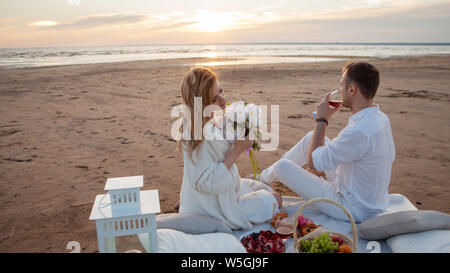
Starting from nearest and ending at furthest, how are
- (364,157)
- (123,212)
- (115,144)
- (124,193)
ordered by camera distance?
(123,212) → (124,193) → (364,157) → (115,144)

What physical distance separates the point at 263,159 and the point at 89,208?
324 cm

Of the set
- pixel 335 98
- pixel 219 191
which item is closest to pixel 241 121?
pixel 219 191

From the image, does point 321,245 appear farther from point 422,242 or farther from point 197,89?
point 197,89

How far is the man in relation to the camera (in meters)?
3.38

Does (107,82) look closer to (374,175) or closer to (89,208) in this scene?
(89,208)

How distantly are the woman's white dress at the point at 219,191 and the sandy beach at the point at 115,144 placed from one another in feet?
3.55

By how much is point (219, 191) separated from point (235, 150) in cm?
45

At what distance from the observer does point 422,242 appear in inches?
127

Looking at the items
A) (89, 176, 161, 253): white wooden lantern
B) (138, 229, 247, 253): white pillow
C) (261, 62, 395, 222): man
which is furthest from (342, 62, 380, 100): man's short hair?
(89, 176, 161, 253): white wooden lantern

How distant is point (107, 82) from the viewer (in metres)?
16.8

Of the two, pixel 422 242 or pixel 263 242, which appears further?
pixel 263 242

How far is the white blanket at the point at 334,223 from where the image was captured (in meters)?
3.43

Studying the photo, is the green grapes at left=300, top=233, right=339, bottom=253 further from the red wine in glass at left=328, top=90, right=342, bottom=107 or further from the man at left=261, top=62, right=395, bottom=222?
the red wine in glass at left=328, top=90, right=342, bottom=107

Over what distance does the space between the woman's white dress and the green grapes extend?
835mm
